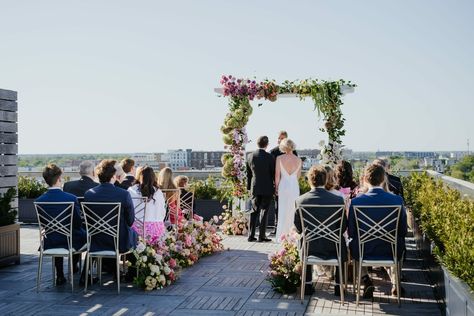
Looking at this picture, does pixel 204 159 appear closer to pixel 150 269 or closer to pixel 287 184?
pixel 287 184

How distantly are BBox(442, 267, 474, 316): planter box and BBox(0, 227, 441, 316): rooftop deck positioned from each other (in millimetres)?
908

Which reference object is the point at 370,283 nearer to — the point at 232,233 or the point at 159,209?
the point at 159,209

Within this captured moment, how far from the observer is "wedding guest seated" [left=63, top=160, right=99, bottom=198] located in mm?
6891

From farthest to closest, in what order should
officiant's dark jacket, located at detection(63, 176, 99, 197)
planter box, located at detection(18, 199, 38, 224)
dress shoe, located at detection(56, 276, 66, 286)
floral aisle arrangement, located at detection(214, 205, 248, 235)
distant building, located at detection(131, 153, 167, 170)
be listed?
1. planter box, located at detection(18, 199, 38, 224)
2. distant building, located at detection(131, 153, 167, 170)
3. floral aisle arrangement, located at detection(214, 205, 248, 235)
4. officiant's dark jacket, located at detection(63, 176, 99, 197)
5. dress shoe, located at detection(56, 276, 66, 286)

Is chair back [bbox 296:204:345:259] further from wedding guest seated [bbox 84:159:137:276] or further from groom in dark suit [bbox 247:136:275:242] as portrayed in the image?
groom in dark suit [bbox 247:136:275:242]

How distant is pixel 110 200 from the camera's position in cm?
614

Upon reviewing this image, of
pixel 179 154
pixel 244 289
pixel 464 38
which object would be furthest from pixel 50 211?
pixel 464 38

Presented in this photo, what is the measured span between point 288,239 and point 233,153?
474cm

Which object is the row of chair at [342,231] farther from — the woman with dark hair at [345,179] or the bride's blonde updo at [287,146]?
the bride's blonde updo at [287,146]

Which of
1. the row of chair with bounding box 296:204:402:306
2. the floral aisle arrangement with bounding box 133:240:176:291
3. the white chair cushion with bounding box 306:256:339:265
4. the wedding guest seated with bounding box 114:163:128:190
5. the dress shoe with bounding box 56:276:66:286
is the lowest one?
the dress shoe with bounding box 56:276:66:286

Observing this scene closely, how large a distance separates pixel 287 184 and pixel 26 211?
624 centimetres

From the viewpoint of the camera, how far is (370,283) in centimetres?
596

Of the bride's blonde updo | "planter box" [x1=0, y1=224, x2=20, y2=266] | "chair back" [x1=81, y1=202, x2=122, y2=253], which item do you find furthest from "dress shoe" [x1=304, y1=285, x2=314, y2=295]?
"planter box" [x1=0, y1=224, x2=20, y2=266]

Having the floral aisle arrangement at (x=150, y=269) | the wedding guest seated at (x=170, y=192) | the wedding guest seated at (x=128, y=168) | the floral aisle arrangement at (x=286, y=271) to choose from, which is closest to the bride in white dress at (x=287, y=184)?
the wedding guest seated at (x=170, y=192)
